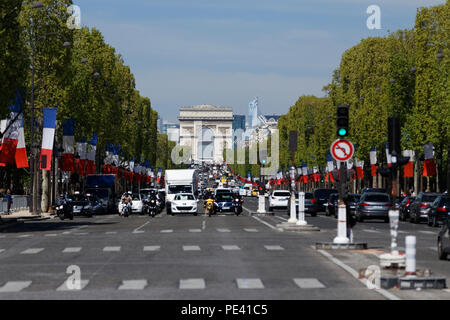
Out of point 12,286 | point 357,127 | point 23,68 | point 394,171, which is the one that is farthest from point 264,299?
point 357,127

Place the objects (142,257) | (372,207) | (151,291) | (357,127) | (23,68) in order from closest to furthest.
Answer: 1. (151,291)
2. (142,257)
3. (23,68)
4. (372,207)
5. (357,127)

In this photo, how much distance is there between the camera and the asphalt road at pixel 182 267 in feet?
58.6

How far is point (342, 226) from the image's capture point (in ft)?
100.0

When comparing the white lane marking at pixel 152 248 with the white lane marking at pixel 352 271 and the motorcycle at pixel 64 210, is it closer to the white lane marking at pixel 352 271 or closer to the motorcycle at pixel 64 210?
the white lane marking at pixel 352 271

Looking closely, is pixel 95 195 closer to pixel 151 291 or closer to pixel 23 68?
pixel 23 68

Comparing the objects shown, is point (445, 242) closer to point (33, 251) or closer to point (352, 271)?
point (352, 271)

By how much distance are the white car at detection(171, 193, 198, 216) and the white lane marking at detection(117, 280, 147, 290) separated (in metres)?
49.8

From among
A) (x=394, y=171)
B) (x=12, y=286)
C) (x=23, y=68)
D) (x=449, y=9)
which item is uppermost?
(x=449, y=9)

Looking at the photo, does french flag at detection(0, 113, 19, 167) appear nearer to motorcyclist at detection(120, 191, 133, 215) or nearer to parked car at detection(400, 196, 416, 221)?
motorcyclist at detection(120, 191, 133, 215)

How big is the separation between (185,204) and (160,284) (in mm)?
50929

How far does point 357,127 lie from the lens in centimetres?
9319

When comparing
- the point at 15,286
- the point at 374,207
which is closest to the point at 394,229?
the point at 15,286

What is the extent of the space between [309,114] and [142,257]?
370 feet
